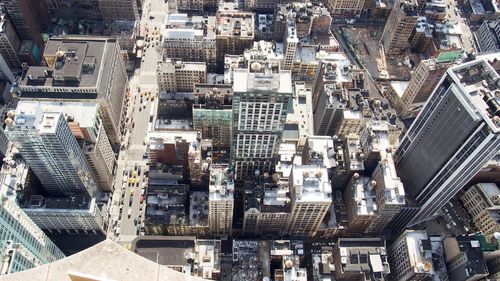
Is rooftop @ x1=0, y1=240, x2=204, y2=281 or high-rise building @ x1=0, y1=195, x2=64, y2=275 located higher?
high-rise building @ x1=0, y1=195, x2=64, y2=275

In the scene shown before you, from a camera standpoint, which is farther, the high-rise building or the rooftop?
the high-rise building

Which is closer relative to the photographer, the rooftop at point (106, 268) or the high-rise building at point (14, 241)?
the rooftop at point (106, 268)

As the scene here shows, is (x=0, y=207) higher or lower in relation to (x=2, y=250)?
higher

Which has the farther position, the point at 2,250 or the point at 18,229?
the point at 18,229

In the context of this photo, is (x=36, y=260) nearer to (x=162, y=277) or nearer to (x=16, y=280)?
(x=16, y=280)

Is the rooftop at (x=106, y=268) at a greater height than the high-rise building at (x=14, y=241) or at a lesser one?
lesser

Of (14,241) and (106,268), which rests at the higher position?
(14,241)

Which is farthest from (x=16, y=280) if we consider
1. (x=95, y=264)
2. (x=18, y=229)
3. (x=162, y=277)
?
(x=18, y=229)

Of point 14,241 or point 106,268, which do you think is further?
point 14,241

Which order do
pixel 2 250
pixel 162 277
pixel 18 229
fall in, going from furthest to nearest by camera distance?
pixel 18 229
pixel 2 250
pixel 162 277

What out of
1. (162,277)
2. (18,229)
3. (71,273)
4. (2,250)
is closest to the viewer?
(71,273)

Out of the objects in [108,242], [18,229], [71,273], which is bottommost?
[71,273]
